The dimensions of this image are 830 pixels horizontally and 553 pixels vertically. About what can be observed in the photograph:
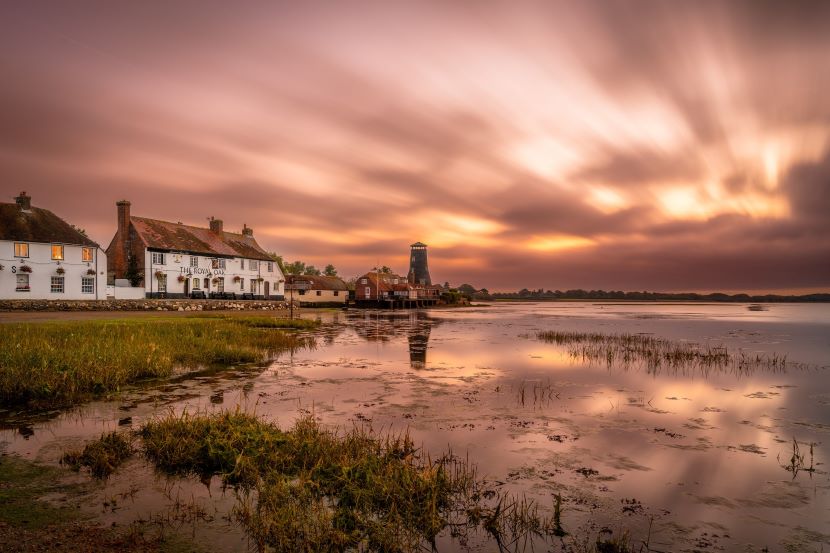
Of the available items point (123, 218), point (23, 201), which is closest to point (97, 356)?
point (23, 201)

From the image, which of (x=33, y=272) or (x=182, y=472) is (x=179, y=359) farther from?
(x=33, y=272)

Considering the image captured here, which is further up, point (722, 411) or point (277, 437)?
point (277, 437)

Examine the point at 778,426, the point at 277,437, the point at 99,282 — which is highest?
the point at 99,282

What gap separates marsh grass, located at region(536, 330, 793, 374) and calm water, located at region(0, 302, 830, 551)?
49.3 inches

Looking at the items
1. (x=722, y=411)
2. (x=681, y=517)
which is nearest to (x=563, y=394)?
(x=722, y=411)

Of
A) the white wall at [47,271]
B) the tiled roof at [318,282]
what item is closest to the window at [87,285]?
the white wall at [47,271]

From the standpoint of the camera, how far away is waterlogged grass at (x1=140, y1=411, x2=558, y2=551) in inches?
220

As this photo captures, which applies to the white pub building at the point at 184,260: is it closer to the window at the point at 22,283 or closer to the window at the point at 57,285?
the window at the point at 57,285

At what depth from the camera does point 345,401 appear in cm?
1305

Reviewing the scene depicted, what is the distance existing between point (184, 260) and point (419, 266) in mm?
68560

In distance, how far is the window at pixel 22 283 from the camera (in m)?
40.7

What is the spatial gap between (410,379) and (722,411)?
33.4ft

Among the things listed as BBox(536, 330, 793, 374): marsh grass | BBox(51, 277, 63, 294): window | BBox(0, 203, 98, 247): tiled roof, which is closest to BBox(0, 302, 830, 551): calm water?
BBox(536, 330, 793, 374): marsh grass

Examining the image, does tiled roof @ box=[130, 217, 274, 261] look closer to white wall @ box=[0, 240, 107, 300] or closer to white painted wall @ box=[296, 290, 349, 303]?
white wall @ box=[0, 240, 107, 300]
